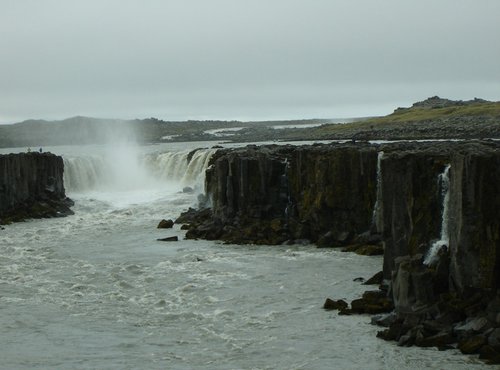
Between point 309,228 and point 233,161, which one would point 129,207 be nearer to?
point 233,161

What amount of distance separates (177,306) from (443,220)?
37.8 ft

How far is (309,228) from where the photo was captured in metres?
47.5

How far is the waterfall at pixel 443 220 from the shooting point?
29562 millimetres

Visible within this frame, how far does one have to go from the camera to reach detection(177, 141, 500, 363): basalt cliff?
25.4 metres

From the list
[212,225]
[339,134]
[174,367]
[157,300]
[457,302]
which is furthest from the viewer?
[339,134]

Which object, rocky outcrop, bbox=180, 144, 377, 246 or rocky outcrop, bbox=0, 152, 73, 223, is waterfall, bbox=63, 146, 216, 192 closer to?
rocky outcrop, bbox=0, 152, 73, 223

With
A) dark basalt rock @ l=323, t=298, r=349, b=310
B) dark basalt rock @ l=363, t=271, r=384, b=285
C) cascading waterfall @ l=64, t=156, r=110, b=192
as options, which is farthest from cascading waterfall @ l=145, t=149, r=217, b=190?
dark basalt rock @ l=323, t=298, r=349, b=310

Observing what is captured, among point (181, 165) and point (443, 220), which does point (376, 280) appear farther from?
point (181, 165)

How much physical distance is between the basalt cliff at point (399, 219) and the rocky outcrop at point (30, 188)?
15359 mm

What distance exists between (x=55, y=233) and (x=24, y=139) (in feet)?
470

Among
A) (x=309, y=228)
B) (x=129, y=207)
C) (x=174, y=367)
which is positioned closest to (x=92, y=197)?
(x=129, y=207)

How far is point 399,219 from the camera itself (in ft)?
109

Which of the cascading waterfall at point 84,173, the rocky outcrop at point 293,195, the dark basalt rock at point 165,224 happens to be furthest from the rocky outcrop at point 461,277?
the cascading waterfall at point 84,173

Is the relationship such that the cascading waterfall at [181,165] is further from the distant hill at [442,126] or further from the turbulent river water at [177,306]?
the distant hill at [442,126]
